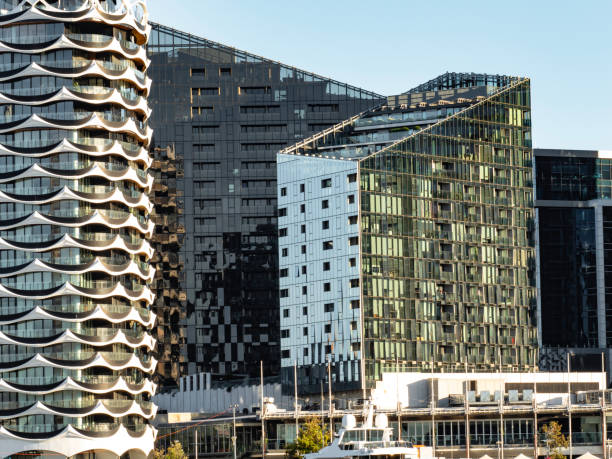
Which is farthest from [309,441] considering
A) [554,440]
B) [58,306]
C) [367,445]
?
[58,306]

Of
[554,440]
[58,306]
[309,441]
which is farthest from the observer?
[58,306]

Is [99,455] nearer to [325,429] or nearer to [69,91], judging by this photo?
[325,429]

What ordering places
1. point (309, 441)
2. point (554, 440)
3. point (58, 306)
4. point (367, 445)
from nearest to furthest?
point (367, 445)
point (309, 441)
point (554, 440)
point (58, 306)

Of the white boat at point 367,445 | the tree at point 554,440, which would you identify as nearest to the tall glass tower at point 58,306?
the white boat at point 367,445

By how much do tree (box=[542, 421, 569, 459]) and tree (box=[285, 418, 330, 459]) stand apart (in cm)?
2788

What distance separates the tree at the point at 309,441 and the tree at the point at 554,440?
2788 centimetres

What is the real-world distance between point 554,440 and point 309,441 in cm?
3133

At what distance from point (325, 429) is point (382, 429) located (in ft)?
149

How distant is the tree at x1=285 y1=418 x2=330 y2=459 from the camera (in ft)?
600

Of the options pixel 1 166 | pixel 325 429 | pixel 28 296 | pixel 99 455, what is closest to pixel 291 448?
pixel 325 429

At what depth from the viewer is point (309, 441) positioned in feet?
604

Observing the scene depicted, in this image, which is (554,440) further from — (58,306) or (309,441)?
(58,306)

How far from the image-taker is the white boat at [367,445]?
146625 millimetres

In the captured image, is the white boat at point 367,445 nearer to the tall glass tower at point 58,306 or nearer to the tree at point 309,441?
the tree at point 309,441
